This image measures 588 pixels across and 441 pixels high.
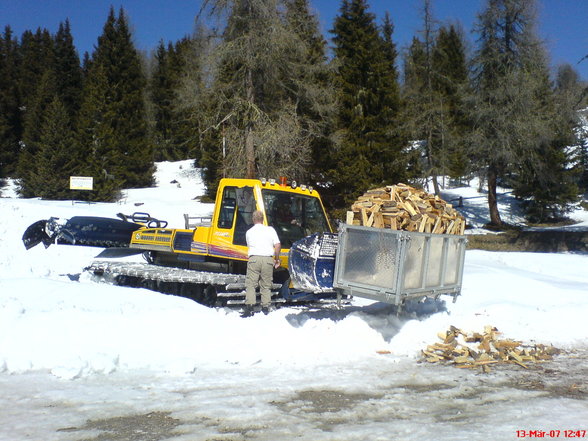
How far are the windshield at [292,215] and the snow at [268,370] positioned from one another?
1.41 m

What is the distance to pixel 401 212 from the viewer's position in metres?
8.09

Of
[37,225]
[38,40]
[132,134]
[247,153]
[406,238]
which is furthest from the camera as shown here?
[38,40]

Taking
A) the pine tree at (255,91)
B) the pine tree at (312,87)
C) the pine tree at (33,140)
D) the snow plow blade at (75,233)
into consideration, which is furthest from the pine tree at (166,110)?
the snow plow blade at (75,233)

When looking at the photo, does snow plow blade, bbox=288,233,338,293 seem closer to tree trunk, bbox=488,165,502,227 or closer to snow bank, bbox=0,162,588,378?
snow bank, bbox=0,162,588,378

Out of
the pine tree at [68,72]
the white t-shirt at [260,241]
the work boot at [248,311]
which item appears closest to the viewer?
the white t-shirt at [260,241]

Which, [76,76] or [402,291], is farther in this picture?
[76,76]

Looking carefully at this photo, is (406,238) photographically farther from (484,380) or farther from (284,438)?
(284,438)

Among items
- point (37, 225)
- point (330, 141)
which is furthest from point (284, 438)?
point (330, 141)

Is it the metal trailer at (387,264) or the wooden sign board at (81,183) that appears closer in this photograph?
the metal trailer at (387,264)

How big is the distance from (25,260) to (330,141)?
1609cm

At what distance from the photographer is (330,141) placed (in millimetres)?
28672

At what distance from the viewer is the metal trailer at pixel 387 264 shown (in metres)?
7.53

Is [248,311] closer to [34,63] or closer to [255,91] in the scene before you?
[255,91]

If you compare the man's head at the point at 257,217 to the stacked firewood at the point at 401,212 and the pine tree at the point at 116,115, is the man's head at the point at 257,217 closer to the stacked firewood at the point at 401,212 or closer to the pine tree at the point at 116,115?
the stacked firewood at the point at 401,212
